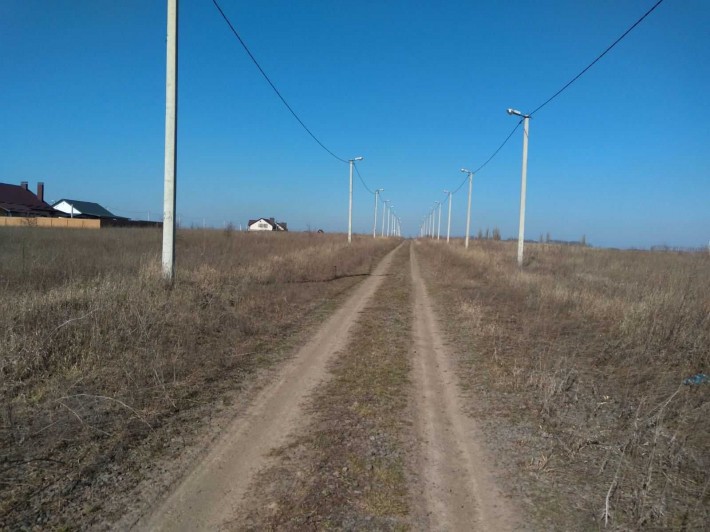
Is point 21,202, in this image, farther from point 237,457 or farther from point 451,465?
point 451,465

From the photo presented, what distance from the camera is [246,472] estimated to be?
12.2 ft

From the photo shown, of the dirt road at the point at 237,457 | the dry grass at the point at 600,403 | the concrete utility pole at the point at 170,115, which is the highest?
the concrete utility pole at the point at 170,115

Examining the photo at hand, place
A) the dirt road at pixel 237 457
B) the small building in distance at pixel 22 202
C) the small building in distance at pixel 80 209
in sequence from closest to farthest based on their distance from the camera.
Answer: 1. the dirt road at pixel 237 457
2. the small building in distance at pixel 22 202
3. the small building in distance at pixel 80 209

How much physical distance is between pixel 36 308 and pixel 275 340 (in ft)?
12.0

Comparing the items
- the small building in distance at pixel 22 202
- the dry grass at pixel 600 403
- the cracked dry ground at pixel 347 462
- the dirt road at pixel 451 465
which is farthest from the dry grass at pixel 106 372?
the small building in distance at pixel 22 202

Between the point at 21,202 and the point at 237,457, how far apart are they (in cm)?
7705

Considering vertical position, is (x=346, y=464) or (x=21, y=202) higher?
(x=21, y=202)

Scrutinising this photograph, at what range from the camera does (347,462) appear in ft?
12.7

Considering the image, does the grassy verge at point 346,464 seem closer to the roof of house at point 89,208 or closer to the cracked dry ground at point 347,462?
the cracked dry ground at point 347,462

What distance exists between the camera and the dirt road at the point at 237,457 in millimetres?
3115

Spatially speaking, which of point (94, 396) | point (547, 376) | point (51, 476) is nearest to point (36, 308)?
point (94, 396)

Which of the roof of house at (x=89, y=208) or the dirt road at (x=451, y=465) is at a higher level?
the roof of house at (x=89, y=208)

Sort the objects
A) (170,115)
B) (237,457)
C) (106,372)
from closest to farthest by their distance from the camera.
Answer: (237,457), (106,372), (170,115)

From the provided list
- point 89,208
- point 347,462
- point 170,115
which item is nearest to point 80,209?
point 89,208
